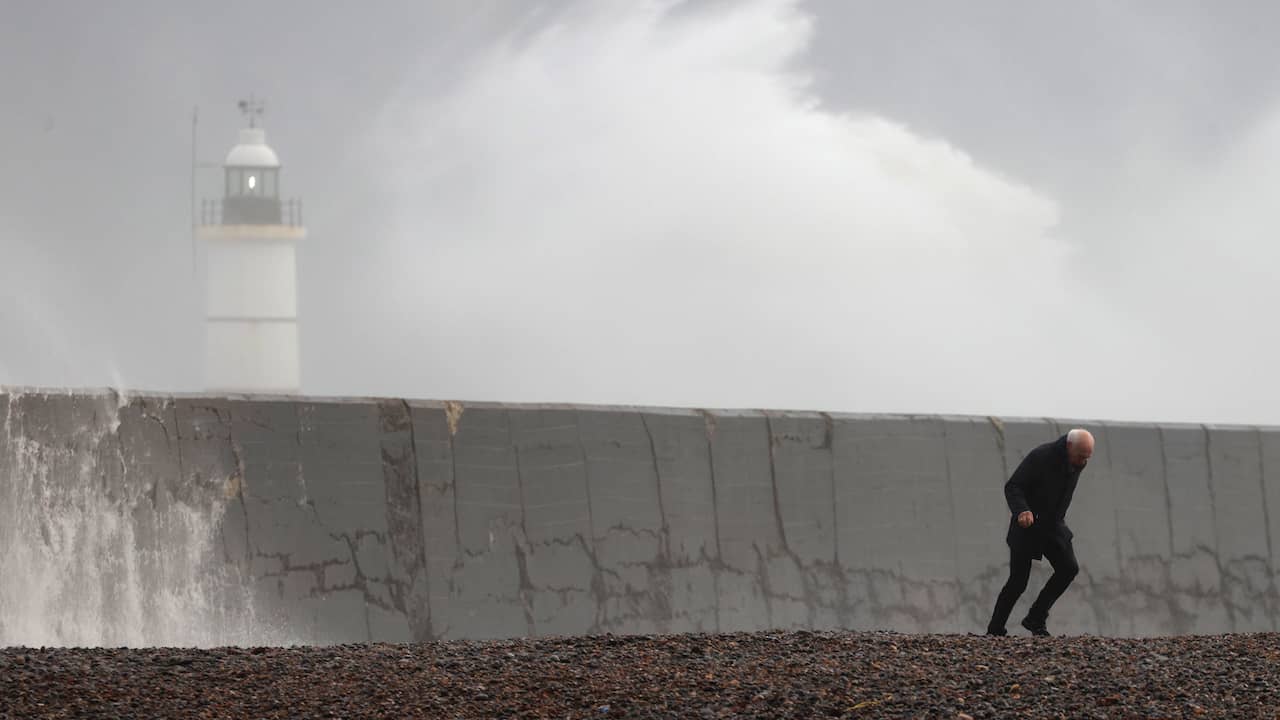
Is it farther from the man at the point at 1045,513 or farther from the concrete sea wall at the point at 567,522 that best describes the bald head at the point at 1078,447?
the concrete sea wall at the point at 567,522

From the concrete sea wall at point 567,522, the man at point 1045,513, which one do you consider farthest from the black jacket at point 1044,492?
the concrete sea wall at point 567,522

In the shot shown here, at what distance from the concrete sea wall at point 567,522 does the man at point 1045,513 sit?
1.06 meters

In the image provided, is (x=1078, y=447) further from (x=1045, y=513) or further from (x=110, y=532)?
(x=110, y=532)

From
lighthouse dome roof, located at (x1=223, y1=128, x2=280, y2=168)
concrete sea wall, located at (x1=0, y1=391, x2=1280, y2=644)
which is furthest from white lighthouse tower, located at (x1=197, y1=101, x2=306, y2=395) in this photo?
concrete sea wall, located at (x1=0, y1=391, x2=1280, y2=644)

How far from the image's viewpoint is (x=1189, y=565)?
11773mm

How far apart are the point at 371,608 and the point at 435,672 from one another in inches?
105

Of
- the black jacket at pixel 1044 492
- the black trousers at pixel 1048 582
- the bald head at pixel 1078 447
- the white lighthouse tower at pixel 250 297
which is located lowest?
the black trousers at pixel 1048 582

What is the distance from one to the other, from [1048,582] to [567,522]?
2.67 m

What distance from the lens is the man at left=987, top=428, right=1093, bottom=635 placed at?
380 inches

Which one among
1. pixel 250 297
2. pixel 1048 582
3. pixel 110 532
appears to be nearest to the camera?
pixel 110 532

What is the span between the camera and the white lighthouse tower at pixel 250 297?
68312 millimetres

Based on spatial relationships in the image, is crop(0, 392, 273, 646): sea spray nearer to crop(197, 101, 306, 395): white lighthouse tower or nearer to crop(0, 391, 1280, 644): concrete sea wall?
crop(0, 391, 1280, 644): concrete sea wall

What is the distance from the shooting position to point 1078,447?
962 centimetres

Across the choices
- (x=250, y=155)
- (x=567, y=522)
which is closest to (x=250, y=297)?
(x=250, y=155)
